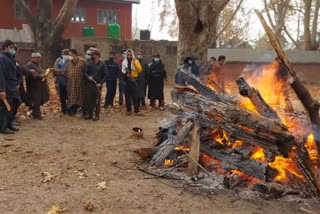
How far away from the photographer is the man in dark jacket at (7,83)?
8.26 m

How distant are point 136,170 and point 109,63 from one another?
21.6 feet

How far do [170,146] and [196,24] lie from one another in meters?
5.74

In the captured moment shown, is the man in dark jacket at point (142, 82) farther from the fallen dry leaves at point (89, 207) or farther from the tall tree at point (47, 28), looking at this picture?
the tall tree at point (47, 28)

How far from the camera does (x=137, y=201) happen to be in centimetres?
528

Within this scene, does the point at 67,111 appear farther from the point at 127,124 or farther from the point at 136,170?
the point at 136,170

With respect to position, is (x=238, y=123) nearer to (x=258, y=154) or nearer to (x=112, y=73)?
(x=258, y=154)

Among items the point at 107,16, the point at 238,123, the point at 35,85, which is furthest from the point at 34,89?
the point at 107,16

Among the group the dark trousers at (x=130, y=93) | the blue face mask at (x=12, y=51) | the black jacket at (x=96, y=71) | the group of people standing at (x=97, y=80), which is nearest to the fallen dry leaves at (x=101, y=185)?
the blue face mask at (x=12, y=51)

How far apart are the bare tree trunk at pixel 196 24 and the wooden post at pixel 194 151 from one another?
5.71 meters

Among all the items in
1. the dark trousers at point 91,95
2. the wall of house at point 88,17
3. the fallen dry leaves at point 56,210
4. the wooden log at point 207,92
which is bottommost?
the fallen dry leaves at point 56,210

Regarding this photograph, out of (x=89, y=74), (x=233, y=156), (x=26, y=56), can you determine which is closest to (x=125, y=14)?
(x=26, y=56)

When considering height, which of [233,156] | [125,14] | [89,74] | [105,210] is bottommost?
[105,210]

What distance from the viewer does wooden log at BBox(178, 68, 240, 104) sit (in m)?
6.38

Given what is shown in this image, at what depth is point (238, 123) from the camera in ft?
18.6
